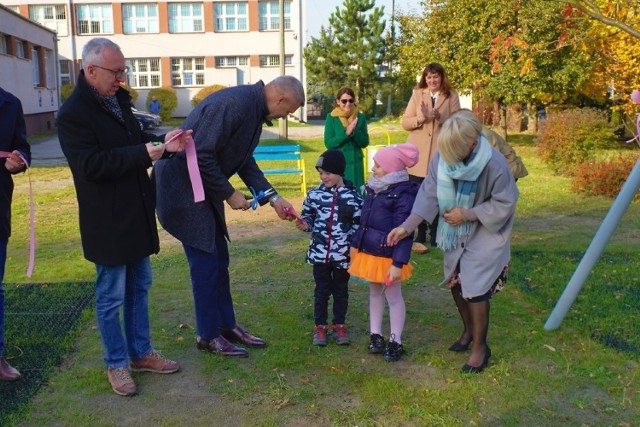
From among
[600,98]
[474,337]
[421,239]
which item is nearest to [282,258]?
[421,239]

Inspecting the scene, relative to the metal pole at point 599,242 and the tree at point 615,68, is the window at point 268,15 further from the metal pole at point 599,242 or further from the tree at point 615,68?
the metal pole at point 599,242

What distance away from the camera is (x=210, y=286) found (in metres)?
4.57

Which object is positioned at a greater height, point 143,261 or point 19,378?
point 143,261

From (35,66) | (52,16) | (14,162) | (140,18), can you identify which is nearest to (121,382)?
(14,162)

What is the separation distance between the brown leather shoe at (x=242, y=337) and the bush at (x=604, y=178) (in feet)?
28.5

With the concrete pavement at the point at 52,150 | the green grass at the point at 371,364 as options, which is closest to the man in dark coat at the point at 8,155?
the green grass at the point at 371,364

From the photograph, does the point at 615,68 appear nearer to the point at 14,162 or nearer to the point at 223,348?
the point at 223,348

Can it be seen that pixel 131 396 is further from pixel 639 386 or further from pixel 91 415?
pixel 639 386

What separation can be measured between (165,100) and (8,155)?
1459 inches

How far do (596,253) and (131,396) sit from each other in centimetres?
332

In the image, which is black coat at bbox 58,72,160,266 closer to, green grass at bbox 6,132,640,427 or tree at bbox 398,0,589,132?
green grass at bbox 6,132,640,427

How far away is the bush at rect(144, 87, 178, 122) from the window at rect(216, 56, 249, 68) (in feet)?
16.3

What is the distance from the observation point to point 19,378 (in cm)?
436

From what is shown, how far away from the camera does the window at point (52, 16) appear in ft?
145
